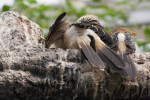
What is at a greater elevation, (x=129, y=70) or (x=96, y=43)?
(x=96, y=43)

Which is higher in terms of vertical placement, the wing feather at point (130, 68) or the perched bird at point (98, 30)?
the perched bird at point (98, 30)

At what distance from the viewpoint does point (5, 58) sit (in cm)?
386

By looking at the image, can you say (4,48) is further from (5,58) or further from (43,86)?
(43,86)

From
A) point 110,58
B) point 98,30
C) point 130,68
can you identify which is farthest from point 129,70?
point 98,30

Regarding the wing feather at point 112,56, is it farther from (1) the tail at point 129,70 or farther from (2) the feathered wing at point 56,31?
(2) the feathered wing at point 56,31

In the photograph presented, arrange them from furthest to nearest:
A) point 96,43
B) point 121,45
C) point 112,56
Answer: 1. point 121,45
2. point 96,43
3. point 112,56

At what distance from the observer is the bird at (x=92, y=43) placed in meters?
3.91

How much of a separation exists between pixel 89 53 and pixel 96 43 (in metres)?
0.31

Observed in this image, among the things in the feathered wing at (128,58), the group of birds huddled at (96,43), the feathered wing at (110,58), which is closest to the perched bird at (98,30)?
the group of birds huddled at (96,43)

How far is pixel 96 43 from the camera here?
14.0ft

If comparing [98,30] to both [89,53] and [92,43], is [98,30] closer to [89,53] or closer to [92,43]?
[92,43]

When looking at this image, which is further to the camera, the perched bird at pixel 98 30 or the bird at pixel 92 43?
the perched bird at pixel 98 30

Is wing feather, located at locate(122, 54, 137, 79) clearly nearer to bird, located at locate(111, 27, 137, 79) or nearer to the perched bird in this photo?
bird, located at locate(111, 27, 137, 79)

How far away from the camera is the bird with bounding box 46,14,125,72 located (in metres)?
3.91
